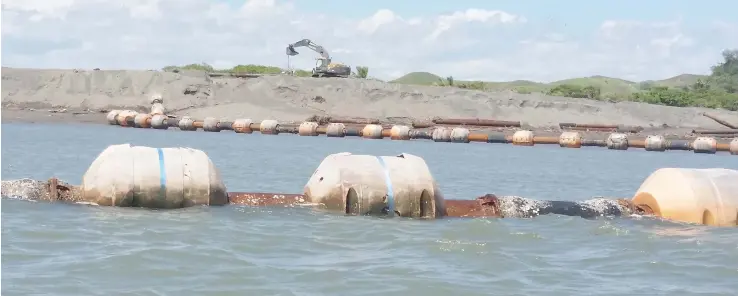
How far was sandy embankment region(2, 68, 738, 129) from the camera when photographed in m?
59.4

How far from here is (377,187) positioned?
11.9 m

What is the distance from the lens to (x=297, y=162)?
26.0 meters

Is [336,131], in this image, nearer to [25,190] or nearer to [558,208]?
[558,208]

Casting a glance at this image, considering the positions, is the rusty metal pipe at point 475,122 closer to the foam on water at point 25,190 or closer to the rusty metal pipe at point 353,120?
the rusty metal pipe at point 353,120

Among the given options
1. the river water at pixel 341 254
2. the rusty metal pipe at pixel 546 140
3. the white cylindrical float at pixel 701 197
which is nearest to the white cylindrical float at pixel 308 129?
the rusty metal pipe at pixel 546 140

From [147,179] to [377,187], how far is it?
2.60 m

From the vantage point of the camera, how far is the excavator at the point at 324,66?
63.1 m

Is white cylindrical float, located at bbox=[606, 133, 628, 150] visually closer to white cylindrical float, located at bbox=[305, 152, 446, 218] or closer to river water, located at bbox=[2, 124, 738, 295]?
river water, located at bbox=[2, 124, 738, 295]

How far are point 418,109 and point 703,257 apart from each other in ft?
169

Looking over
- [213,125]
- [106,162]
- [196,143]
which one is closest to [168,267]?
[106,162]

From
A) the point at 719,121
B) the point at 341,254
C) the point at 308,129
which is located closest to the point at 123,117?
the point at 308,129

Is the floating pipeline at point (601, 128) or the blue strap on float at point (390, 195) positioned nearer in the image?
the blue strap on float at point (390, 195)

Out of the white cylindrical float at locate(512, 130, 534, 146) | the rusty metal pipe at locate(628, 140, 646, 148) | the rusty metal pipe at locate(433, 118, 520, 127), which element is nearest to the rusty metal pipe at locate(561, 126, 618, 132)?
the rusty metal pipe at locate(433, 118, 520, 127)

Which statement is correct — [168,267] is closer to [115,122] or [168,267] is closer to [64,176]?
[64,176]
